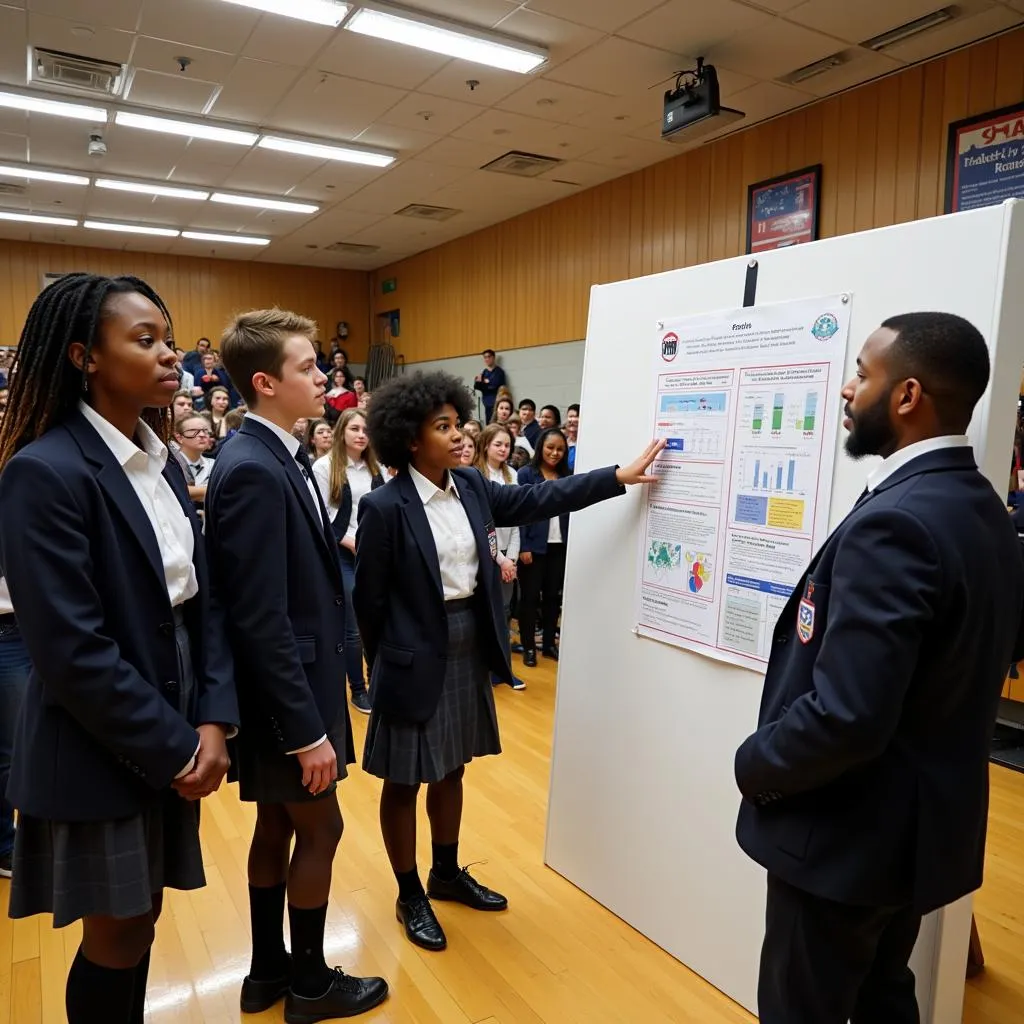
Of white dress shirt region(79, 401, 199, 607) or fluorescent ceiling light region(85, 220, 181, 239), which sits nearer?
white dress shirt region(79, 401, 199, 607)

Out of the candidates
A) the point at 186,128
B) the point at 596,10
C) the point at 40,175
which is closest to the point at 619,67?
the point at 596,10

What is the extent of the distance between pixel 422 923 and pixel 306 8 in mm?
5280

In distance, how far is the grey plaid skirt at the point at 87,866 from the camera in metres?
1.34

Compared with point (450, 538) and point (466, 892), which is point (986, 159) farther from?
point (466, 892)

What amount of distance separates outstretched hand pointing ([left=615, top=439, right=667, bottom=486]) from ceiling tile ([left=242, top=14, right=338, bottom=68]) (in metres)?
4.56

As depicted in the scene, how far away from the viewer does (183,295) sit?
12672 mm

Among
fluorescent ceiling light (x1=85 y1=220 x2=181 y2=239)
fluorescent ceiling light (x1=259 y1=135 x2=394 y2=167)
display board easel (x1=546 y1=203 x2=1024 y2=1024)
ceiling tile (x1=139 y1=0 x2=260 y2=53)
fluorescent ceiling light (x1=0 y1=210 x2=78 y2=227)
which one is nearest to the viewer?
display board easel (x1=546 y1=203 x2=1024 y2=1024)

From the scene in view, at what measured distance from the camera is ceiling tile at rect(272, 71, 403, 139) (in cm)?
619

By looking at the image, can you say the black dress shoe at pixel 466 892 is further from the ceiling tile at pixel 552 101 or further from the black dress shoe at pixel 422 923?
the ceiling tile at pixel 552 101

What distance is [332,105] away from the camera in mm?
6621

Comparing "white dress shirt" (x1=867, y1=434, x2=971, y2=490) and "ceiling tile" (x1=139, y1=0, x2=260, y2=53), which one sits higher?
"ceiling tile" (x1=139, y1=0, x2=260, y2=53)

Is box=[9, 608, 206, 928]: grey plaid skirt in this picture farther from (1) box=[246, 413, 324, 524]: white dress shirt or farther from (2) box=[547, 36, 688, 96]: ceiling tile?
(2) box=[547, 36, 688, 96]: ceiling tile

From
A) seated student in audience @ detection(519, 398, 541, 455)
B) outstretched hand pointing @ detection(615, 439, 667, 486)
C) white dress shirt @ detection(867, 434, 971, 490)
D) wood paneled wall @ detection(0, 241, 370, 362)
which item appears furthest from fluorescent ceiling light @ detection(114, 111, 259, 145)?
white dress shirt @ detection(867, 434, 971, 490)

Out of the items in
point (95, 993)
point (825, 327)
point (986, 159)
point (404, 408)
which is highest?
point (986, 159)
